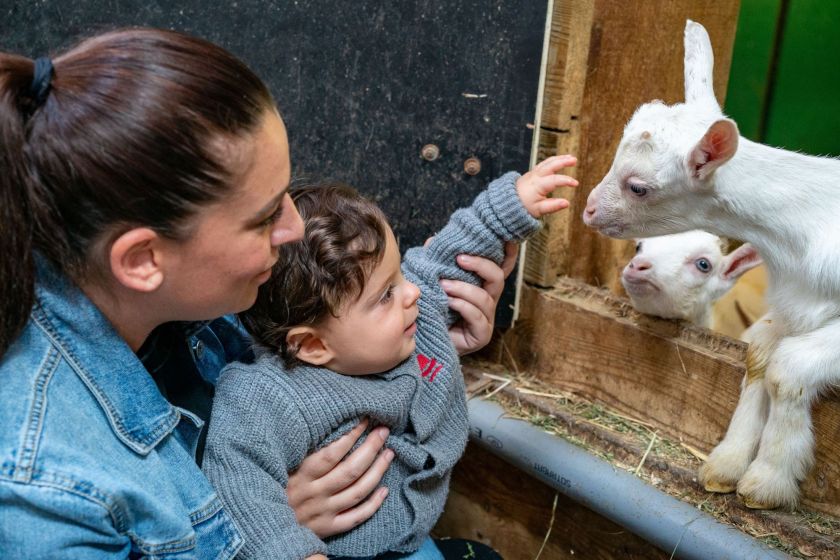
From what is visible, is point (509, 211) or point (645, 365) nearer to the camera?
point (509, 211)

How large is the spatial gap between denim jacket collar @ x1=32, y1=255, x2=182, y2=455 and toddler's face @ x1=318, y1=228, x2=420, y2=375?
37 centimetres

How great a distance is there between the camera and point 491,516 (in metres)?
2.39

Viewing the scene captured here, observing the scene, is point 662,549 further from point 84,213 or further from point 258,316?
point 84,213

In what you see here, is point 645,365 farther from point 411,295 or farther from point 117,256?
point 117,256

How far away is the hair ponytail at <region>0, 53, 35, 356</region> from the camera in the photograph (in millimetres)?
973

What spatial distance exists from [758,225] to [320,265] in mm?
873

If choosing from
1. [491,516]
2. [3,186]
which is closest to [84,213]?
[3,186]

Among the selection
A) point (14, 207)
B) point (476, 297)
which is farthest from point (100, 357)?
point (476, 297)

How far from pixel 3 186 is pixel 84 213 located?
0.10 meters

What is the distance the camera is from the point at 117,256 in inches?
41.4

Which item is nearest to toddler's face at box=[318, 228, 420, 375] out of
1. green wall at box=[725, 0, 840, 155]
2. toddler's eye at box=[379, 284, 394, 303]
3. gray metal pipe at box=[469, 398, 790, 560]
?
toddler's eye at box=[379, 284, 394, 303]

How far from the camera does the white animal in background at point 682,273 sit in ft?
6.36

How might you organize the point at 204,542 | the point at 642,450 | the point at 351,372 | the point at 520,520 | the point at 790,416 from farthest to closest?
1. the point at 520,520
2. the point at 642,450
3. the point at 790,416
4. the point at 351,372
5. the point at 204,542

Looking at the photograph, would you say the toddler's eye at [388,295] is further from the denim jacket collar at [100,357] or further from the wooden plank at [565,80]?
the wooden plank at [565,80]
